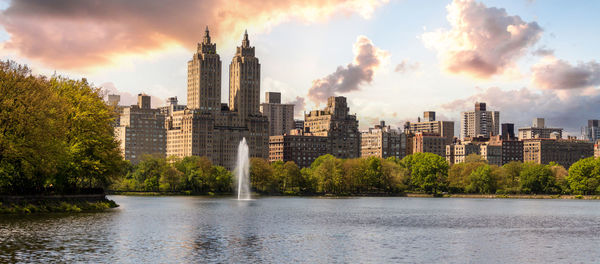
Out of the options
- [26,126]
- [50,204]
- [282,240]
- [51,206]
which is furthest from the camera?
[50,204]

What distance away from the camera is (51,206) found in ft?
319

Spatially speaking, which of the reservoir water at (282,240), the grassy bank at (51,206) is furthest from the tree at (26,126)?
the reservoir water at (282,240)

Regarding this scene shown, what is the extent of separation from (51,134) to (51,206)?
532 inches

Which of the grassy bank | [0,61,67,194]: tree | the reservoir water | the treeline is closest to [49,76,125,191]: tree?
the treeline

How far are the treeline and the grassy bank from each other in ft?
6.51

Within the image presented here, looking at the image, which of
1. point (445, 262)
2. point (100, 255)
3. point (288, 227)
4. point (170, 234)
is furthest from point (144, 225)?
point (445, 262)

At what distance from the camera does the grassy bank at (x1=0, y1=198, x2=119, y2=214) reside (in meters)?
90.5

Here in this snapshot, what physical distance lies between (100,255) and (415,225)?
46.5 m

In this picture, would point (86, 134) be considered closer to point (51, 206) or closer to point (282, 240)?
point (51, 206)

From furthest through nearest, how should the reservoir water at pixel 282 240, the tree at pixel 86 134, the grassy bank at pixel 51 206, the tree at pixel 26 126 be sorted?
the tree at pixel 86 134, the grassy bank at pixel 51 206, the tree at pixel 26 126, the reservoir water at pixel 282 240

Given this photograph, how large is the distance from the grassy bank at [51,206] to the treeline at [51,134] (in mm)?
1985

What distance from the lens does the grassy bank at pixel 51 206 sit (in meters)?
90.5

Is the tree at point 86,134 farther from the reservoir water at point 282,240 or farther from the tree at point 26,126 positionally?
the reservoir water at point 282,240

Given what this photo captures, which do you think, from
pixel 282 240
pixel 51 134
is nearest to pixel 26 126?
pixel 51 134
